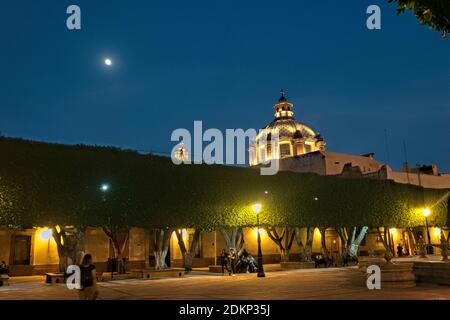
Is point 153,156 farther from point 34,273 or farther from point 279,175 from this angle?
point 34,273

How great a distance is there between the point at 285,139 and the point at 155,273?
76488mm

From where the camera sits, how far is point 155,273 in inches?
1016

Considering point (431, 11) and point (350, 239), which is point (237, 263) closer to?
point (350, 239)

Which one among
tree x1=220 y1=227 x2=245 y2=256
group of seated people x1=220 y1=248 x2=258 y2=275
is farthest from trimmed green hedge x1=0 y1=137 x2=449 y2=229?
group of seated people x1=220 y1=248 x2=258 y2=275

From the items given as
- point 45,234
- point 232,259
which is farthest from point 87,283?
point 45,234

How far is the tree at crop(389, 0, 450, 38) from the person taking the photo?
449 inches

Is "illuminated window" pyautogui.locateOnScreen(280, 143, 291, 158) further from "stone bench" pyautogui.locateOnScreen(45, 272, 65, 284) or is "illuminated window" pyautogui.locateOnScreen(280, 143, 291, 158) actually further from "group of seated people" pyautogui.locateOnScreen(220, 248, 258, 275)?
"stone bench" pyautogui.locateOnScreen(45, 272, 65, 284)

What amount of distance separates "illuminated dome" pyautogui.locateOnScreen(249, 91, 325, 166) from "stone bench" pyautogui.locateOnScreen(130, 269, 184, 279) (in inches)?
2779

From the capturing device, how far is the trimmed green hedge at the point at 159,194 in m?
22.5

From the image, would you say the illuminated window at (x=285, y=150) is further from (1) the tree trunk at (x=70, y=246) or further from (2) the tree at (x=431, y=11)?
(2) the tree at (x=431, y=11)

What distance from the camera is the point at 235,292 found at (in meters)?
16.9

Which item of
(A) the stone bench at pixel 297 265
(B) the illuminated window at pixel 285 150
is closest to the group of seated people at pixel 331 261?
(A) the stone bench at pixel 297 265
